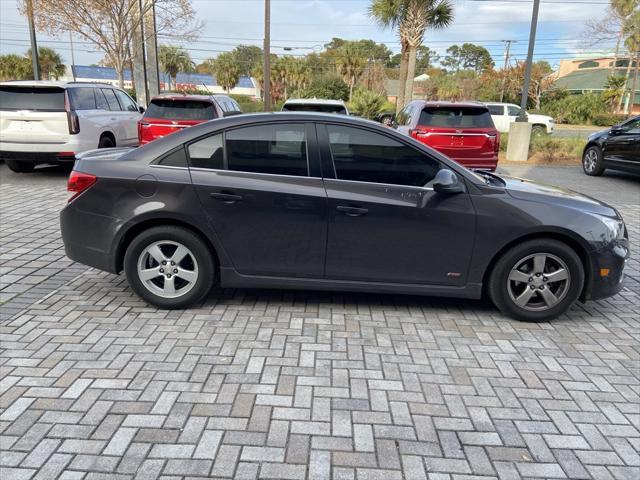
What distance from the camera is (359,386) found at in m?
3.16

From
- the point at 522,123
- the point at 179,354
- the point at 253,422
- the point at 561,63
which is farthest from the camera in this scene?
the point at 561,63

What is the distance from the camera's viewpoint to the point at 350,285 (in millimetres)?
4082

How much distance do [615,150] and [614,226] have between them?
8915 mm

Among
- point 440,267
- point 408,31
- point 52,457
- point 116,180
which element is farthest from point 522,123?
point 52,457

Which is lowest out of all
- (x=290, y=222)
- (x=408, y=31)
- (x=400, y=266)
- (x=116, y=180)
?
(x=400, y=266)

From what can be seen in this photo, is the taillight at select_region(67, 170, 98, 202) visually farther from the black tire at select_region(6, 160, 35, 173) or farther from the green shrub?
the green shrub

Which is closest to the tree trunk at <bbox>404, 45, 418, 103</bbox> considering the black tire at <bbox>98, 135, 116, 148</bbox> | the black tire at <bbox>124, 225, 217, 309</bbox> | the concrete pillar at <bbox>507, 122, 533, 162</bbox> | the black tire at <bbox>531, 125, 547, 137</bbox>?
the black tire at <bbox>531, 125, 547, 137</bbox>

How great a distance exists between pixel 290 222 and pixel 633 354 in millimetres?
2714

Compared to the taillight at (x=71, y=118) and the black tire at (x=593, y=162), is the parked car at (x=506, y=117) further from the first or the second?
the taillight at (x=71, y=118)

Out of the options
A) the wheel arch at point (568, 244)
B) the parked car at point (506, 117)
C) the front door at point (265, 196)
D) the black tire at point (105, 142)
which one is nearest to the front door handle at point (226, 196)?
the front door at point (265, 196)

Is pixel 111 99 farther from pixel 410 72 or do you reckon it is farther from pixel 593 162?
pixel 410 72

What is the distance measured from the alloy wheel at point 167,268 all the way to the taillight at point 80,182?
70 centimetres

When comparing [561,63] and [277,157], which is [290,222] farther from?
[561,63]

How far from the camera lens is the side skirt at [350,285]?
13.4 feet
